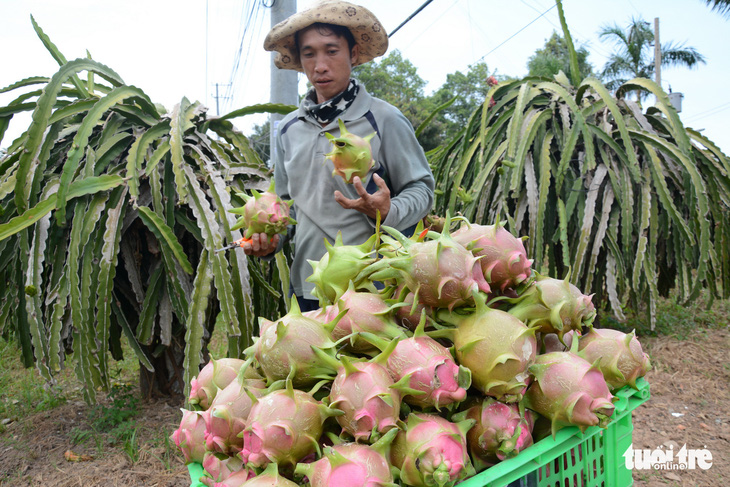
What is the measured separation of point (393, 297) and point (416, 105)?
26843 mm

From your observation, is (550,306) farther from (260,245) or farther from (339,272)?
(260,245)

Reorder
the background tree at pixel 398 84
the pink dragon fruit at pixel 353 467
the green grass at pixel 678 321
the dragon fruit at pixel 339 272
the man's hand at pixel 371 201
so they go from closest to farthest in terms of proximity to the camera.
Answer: the pink dragon fruit at pixel 353 467 → the dragon fruit at pixel 339 272 → the man's hand at pixel 371 201 → the green grass at pixel 678 321 → the background tree at pixel 398 84

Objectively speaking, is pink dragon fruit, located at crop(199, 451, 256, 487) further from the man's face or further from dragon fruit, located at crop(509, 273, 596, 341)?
the man's face

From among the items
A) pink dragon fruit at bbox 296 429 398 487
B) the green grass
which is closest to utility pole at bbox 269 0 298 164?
the green grass

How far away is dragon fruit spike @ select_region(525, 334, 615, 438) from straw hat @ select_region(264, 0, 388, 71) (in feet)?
3.94

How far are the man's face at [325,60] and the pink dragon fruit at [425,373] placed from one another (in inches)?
40.6

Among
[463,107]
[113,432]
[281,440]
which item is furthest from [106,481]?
[463,107]

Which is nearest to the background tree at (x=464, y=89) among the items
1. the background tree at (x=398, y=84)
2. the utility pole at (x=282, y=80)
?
the background tree at (x=398, y=84)

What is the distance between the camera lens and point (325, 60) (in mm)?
1563

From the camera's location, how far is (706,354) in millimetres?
A: 2953

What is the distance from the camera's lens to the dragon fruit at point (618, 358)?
35.7 inches

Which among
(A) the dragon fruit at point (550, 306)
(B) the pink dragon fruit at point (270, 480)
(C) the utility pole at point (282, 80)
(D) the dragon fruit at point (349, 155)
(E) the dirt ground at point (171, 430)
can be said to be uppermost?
(C) the utility pole at point (282, 80)

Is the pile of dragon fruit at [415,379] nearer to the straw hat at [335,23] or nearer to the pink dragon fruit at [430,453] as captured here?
the pink dragon fruit at [430,453]

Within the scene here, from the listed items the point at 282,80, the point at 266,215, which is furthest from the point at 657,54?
the point at 266,215
